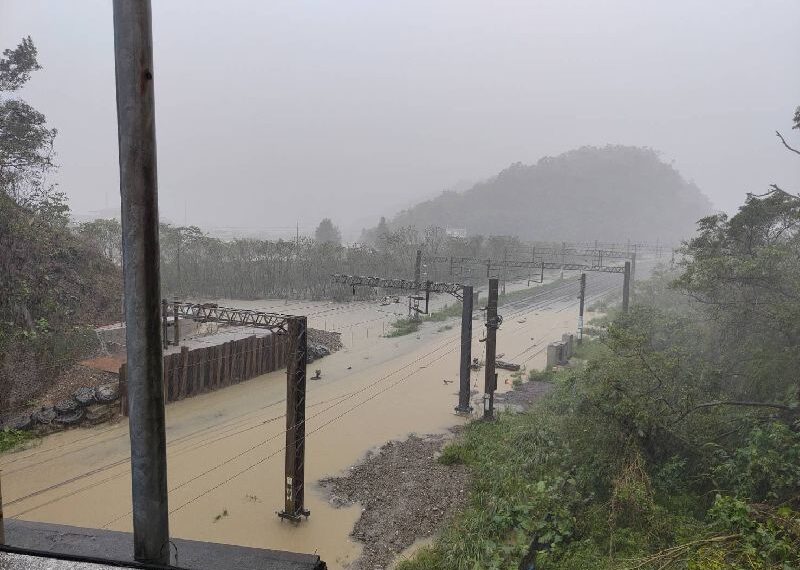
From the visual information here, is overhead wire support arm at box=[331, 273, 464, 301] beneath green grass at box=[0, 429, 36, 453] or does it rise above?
above

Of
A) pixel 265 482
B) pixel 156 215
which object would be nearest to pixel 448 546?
pixel 265 482

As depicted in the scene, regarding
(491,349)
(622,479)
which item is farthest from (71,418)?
(622,479)

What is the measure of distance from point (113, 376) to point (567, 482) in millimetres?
15456

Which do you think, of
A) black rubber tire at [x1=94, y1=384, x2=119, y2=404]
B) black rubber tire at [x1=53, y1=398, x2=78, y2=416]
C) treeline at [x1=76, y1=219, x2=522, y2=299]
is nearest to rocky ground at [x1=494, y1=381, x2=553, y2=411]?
black rubber tire at [x1=94, y1=384, x2=119, y2=404]

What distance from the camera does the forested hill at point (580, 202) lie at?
127m

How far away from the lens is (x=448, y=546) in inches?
381

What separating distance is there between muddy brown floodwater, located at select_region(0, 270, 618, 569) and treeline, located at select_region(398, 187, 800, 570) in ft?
9.76

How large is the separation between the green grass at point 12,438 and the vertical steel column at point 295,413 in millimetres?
8500

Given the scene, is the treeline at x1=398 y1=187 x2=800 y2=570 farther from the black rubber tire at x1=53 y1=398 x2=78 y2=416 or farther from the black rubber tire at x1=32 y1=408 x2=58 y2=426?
the black rubber tire at x1=32 y1=408 x2=58 y2=426

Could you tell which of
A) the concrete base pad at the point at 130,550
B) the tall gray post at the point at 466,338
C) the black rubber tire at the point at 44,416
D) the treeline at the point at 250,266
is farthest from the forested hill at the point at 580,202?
the concrete base pad at the point at 130,550

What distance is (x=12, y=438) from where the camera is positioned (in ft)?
47.0

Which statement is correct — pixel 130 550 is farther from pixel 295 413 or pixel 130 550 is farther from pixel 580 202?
pixel 580 202

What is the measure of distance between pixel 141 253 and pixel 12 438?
1657 cm

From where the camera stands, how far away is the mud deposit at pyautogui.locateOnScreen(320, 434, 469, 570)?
10.4 metres
